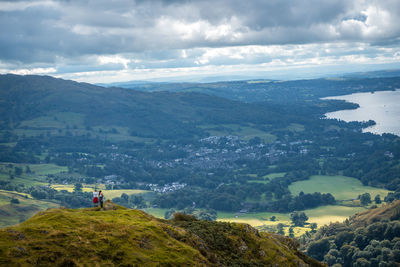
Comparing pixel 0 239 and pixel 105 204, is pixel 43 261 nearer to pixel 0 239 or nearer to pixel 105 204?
pixel 0 239

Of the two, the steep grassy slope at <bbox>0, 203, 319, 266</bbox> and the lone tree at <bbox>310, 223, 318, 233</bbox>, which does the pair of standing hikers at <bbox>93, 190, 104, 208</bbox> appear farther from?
the lone tree at <bbox>310, 223, 318, 233</bbox>

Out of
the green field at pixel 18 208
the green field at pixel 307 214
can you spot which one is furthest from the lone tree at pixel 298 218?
the green field at pixel 18 208

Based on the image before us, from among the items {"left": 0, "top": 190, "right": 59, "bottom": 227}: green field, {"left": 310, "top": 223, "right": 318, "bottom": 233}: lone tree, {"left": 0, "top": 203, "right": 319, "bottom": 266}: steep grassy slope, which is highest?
{"left": 0, "top": 203, "right": 319, "bottom": 266}: steep grassy slope

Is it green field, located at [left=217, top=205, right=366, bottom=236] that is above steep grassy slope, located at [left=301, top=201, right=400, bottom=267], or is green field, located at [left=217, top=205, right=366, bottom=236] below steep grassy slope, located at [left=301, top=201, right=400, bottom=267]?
below

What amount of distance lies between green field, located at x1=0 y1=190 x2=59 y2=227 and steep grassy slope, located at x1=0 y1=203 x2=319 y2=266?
137 metres

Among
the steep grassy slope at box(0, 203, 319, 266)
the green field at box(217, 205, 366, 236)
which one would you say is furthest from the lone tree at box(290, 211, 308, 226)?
the steep grassy slope at box(0, 203, 319, 266)

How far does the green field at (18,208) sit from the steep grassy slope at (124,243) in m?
137

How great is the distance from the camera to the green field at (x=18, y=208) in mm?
157325

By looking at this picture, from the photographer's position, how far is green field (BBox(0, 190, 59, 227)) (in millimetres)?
157325

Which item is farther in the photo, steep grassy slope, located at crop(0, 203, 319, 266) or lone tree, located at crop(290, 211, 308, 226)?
lone tree, located at crop(290, 211, 308, 226)

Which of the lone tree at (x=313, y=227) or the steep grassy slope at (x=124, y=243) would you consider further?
the lone tree at (x=313, y=227)

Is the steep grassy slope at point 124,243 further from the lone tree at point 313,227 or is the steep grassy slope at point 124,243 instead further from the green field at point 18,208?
the green field at point 18,208

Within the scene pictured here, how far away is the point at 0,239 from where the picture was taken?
26.1 meters

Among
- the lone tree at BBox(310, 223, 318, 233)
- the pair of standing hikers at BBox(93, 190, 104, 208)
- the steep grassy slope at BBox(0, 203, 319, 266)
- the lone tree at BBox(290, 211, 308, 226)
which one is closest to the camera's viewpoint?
the steep grassy slope at BBox(0, 203, 319, 266)
